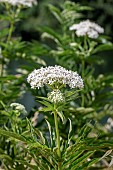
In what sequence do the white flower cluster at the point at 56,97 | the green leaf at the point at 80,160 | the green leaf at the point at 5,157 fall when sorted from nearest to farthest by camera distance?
the white flower cluster at the point at 56,97 < the green leaf at the point at 80,160 < the green leaf at the point at 5,157

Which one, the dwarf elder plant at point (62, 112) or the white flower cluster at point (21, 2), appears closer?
the dwarf elder plant at point (62, 112)

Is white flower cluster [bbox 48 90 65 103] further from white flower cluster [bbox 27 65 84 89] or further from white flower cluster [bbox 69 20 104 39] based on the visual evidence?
white flower cluster [bbox 69 20 104 39]

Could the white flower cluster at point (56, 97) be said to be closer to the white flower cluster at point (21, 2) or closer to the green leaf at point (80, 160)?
the green leaf at point (80, 160)

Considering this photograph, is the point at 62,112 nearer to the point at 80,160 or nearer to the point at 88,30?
the point at 80,160

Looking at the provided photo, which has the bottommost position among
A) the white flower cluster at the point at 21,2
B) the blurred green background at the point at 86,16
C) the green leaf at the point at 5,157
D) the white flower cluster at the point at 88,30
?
the green leaf at the point at 5,157

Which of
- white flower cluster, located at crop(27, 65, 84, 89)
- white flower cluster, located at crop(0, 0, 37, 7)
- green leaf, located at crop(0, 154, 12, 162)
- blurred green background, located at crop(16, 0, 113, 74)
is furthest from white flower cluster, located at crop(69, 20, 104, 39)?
blurred green background, located at crop(16, 0, 113, 74)

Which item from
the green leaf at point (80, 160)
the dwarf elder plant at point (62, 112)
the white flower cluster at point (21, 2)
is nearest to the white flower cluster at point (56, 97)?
the dwarf elder plant at point (62, 112)

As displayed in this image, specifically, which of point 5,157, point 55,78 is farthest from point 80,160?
point 5,157

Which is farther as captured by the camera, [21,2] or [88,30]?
[21,2]

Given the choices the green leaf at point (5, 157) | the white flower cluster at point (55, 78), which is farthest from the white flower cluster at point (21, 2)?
the white flower cluster at point (55, 78)

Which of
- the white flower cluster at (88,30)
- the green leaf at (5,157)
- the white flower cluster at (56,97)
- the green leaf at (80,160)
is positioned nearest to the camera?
the white flower cluster at (56,97)

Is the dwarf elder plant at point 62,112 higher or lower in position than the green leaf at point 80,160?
higher
